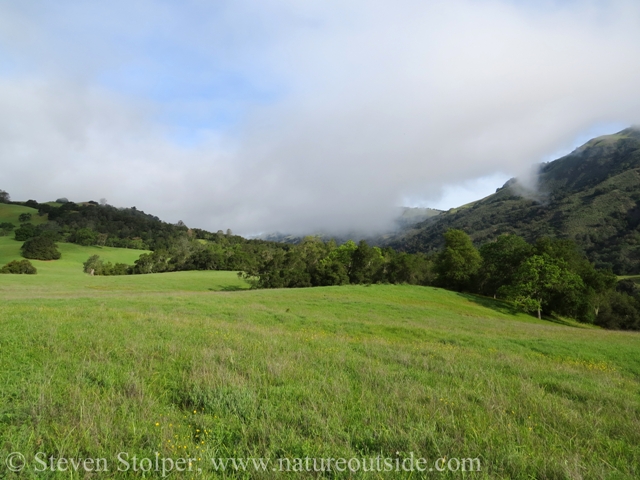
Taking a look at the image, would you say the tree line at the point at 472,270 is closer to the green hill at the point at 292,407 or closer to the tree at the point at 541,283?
the tree at the point at 541,283

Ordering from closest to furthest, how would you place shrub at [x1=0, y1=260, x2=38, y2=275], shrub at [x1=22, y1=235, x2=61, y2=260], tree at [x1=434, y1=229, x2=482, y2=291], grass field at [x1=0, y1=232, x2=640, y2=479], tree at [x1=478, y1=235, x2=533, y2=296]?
grass field at [x1=0, y1=232, x2=640, y2=479] < tree at [x1=478, y1=235, x2=533, y2=296] < tree at [x1=434, y1=229, x2=482, y2=291] < shrub at [x1=0, y1=260, x2=38, y2=275] < shrub at [x1=22, y1=235, x2=61, y2=260]

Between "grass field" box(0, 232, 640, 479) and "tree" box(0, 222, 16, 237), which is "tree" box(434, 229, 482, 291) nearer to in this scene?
"grass field" box(0, 232, 640, 479)

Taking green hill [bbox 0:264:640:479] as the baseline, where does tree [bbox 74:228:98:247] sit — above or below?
above

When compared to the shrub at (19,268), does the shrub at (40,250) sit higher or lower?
higher

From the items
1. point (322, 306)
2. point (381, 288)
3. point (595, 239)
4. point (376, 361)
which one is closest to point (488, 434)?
point (376, 361)

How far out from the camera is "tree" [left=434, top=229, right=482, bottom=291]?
62500mm

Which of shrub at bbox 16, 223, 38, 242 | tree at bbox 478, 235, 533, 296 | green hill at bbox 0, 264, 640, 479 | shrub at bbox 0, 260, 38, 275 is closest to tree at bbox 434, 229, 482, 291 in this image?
tree at bbox 478, 235, 533, 296

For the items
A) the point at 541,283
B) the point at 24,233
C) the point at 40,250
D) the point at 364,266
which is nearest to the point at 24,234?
the point at 24,233

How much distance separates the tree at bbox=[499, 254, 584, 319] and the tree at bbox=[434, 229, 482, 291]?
39.3 ft

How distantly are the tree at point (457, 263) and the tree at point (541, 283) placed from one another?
12.0m

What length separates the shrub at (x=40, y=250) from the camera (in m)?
87.1

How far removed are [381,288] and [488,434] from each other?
4429 centimetres

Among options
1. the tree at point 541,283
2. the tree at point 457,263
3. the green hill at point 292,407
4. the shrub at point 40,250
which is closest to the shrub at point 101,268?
the shrub at point 40,250

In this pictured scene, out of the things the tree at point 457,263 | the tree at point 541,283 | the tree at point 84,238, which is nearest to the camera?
the tree at point 541,283
